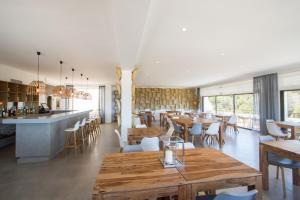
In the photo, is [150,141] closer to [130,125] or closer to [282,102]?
[130,125]

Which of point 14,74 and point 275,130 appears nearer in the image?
point 275,130

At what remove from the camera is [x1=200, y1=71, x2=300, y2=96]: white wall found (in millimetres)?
6155

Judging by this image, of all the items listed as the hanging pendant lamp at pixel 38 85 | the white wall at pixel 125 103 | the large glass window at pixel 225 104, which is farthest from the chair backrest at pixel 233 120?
the hanging pendant lamp at pixel 38 85

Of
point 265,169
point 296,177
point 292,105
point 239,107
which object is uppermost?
point 292,105

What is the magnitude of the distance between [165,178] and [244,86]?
8.96 metres

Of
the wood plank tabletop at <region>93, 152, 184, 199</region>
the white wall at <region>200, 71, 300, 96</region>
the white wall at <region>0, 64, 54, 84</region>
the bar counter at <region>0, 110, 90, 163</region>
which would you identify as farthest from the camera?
the white wall at <region>200, 71, 300, 96</region>

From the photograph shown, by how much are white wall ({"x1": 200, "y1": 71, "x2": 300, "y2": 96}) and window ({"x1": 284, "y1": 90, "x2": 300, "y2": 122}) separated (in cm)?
37

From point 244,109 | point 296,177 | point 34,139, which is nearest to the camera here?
point 296,177

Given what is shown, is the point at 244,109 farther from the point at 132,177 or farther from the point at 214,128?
the point at 132,177

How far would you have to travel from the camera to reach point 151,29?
2.94 metres

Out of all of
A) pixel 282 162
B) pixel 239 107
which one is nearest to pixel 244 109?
pixel 239 107

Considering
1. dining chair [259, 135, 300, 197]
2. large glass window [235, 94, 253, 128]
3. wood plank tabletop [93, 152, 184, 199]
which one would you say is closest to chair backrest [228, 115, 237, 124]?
large glass window [235, 94, 253, 128]

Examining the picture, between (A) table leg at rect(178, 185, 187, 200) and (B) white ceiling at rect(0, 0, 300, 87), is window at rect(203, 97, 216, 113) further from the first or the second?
(A) table leg at rect(178, 185, 187, 200)

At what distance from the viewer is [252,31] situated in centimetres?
303
